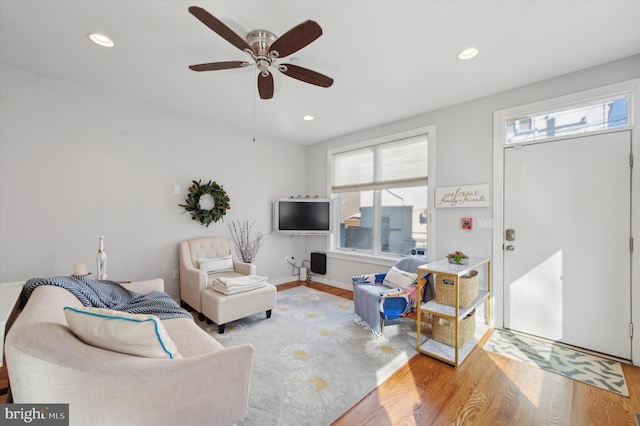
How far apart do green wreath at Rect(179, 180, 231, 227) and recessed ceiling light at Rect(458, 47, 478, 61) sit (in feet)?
11.1

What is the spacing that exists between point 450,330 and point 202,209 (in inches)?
136

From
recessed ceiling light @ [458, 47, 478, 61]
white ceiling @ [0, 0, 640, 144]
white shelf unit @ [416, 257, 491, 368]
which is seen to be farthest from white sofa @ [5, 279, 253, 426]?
recessed ceiling light @ [458, 47, 478, 61]

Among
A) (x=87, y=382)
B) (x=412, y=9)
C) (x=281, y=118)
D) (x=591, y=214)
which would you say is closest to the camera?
(x=87, y=382)

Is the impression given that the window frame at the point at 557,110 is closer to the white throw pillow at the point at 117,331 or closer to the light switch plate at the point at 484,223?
the light switch plate at the point at 484,223

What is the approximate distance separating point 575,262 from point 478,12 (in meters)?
2.46

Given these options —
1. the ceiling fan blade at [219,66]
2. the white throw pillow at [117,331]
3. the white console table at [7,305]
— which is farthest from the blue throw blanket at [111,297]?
the ceiling fan blade at [219,66]

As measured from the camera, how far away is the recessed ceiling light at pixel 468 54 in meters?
2.23

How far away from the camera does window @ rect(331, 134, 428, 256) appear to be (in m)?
3.79

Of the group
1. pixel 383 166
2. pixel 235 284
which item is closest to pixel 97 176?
pixel 235 284

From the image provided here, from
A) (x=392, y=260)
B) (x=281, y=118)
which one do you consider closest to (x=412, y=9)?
(x=281, y=118)

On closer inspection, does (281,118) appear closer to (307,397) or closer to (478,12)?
(478,12)

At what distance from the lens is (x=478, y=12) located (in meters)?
1.81

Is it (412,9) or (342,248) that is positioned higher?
(412,9)

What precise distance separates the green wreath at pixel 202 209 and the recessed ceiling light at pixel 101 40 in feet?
6.04
